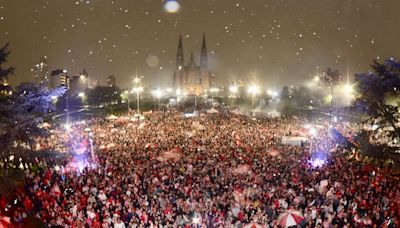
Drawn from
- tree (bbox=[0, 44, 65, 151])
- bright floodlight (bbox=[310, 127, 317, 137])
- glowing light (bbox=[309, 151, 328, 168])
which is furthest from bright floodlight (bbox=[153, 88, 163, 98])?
Result: tree (bbox=[0, 44, 65, 151])

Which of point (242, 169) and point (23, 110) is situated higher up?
point (23, 110)

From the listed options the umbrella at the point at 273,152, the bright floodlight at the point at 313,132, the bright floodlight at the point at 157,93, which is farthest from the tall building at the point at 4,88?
the bright floodlight at the point at 157,93

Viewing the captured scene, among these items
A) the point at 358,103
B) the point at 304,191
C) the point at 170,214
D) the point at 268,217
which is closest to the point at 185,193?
the point at 170,214

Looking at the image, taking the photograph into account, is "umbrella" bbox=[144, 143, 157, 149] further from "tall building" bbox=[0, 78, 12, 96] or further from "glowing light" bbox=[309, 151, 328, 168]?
"tall building" bbox=[0, 78, 12, 96]

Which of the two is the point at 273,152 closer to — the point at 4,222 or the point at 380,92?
the point at 380,92

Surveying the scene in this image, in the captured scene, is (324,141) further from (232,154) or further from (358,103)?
(358,103)

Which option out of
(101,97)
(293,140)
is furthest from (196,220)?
(101,97)

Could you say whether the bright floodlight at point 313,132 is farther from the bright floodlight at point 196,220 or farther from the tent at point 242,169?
the bright floodlight at point 196,220
